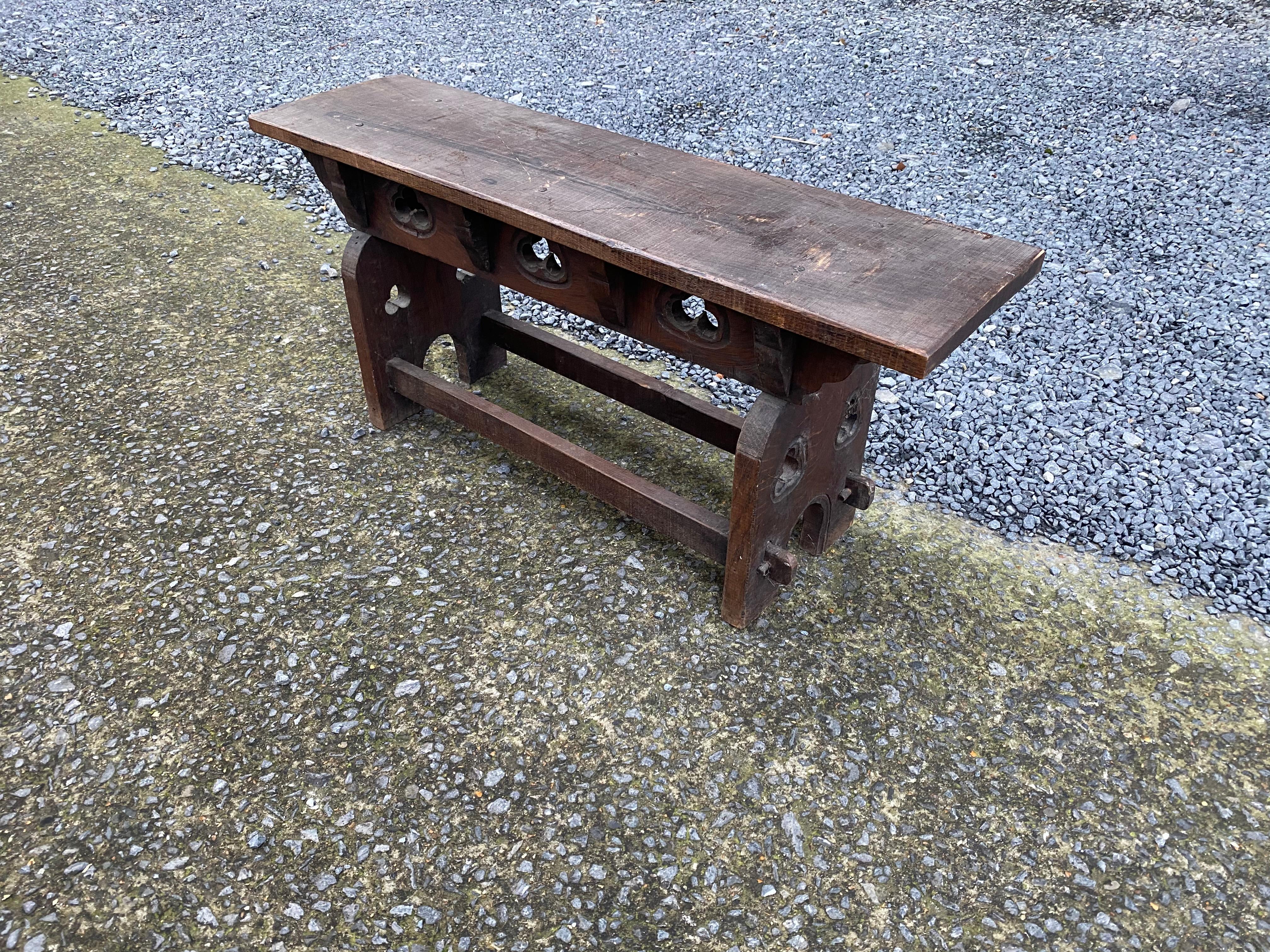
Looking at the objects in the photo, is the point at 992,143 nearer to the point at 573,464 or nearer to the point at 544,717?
the point at 573,464

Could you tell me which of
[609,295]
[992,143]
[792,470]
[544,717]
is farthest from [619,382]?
[992,143]

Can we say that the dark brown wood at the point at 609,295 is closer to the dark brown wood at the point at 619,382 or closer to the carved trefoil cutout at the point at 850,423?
the carved trefoil cutout at the point at 850,423

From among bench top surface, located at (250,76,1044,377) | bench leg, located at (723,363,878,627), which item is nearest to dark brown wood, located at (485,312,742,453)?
bench leg, located at (723,363,878,627)

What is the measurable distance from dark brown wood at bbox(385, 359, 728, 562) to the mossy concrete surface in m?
0.18

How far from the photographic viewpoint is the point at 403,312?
10.3 feet

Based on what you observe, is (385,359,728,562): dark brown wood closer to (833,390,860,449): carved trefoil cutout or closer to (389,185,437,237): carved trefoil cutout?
(833,390,860,449): carved trefoil cutout

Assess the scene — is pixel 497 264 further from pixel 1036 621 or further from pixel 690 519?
pixel 1036 621

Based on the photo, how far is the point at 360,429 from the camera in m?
3.28

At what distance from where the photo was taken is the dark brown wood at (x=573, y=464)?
2.55 meters

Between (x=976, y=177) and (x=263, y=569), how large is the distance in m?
3.91

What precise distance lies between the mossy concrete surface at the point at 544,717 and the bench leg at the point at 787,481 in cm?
14

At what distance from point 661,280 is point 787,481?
24.6 inches

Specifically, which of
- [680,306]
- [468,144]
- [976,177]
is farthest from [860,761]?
[976,177]

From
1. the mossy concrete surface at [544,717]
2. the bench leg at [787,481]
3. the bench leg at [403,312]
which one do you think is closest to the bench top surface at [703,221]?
the bench leg at [787,481]
